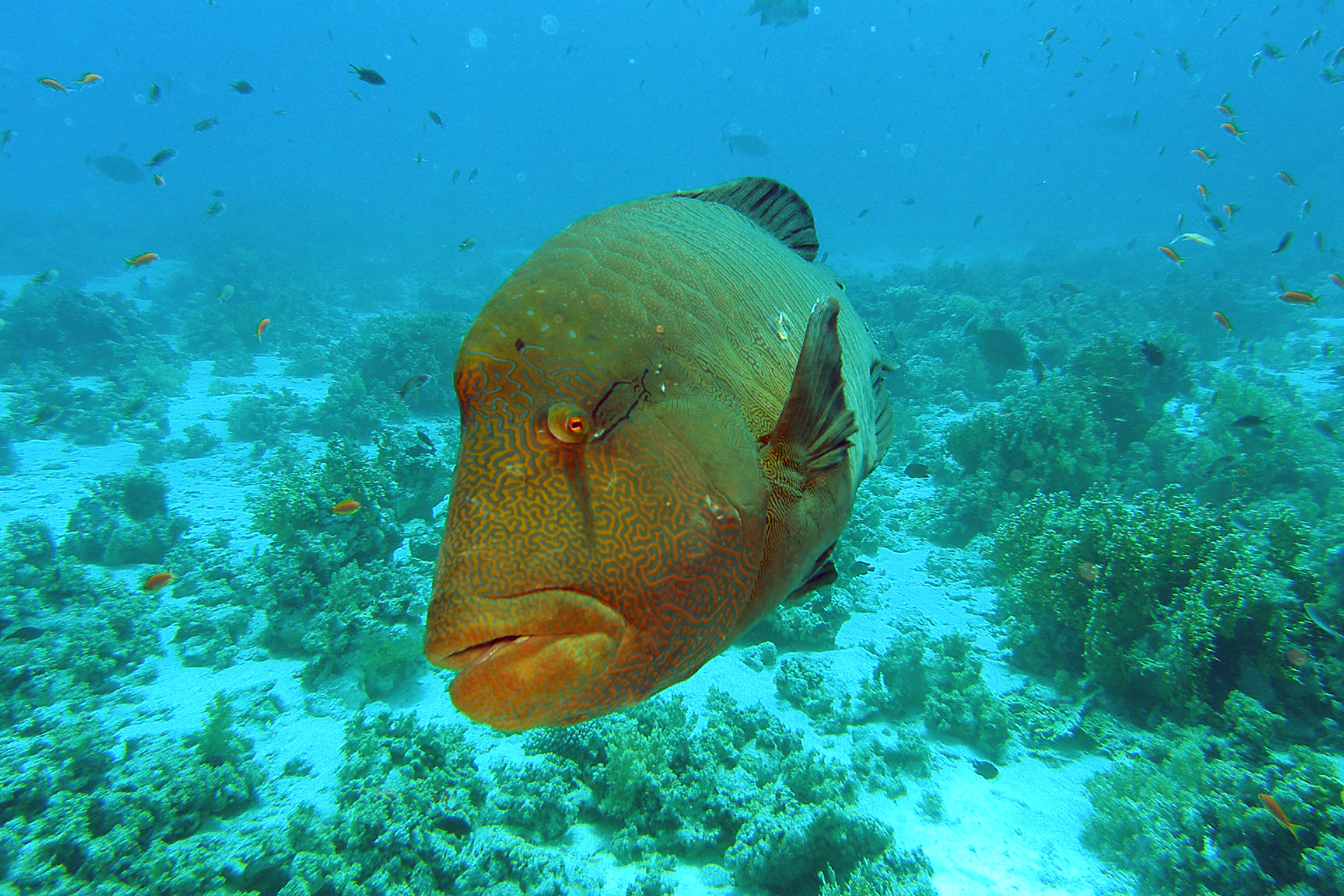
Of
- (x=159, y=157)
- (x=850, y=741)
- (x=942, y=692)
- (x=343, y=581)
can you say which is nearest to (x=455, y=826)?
(x=343, y=581)

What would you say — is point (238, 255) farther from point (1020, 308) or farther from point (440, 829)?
point (1020, 308)

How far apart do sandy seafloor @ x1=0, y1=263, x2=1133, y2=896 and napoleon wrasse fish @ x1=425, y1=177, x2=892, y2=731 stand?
367cm

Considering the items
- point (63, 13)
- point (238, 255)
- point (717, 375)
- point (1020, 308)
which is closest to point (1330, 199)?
point (1020, 308)

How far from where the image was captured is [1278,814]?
11.0 ft

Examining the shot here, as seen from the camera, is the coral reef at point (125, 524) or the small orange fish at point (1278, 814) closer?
the small orange fish at point (1278, 814)

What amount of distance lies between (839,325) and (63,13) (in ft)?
620

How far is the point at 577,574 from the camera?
0.92m

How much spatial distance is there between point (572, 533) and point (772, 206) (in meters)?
2.00

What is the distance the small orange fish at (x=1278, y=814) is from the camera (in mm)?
3295

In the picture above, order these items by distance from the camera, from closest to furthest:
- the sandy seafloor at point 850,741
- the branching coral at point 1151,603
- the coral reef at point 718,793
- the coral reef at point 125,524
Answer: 1. the coral reef at point 718,793
2. the sandy seafloor at point 850,741
3. the branching coral at point 1151,603
4. the coral reef at point 125,524

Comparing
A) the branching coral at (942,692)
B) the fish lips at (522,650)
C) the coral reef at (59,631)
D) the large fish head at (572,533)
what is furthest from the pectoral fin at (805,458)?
the coral reef at (59,631)

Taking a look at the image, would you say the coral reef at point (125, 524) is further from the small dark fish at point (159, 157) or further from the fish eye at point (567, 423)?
the fish eye at point (567, 423)

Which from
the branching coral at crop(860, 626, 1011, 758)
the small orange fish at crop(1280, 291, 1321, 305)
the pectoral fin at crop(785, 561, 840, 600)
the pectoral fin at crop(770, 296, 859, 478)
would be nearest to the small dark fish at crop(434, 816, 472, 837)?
the pectoral fin at crop(785, 561, 840, 600)

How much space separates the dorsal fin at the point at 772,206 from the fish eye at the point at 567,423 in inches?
60.2
